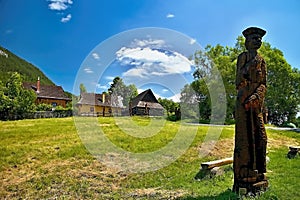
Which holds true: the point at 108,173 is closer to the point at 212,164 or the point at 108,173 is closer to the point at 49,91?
the point at 212,164

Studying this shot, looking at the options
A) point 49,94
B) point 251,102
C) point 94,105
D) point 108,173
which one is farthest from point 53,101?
point 251,102

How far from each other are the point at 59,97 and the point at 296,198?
4486 centimetres

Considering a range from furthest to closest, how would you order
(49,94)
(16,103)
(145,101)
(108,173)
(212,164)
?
(49,94) < (16,103) < (145,101) < (108,173) < (212,164)

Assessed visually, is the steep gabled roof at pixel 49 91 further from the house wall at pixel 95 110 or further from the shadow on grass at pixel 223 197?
the shadow on grass at pixel 223 197

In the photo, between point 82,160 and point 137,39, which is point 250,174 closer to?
point 82,160

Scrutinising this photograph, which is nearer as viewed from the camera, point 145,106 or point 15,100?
point 145,106

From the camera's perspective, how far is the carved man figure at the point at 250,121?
5859 mm

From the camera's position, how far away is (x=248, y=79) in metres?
6.00

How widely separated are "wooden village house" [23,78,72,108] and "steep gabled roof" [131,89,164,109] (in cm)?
3210

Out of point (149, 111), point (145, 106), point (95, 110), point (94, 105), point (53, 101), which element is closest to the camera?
point (145, 106)

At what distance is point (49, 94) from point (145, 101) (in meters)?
34.3

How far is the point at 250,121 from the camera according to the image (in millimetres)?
5930

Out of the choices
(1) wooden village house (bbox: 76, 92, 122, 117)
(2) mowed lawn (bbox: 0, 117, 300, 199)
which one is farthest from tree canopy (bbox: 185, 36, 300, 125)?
(2) mowed lawn (bbox: 0, 117, 300, 199)

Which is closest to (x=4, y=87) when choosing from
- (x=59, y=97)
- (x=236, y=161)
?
(x=59, y=97)
